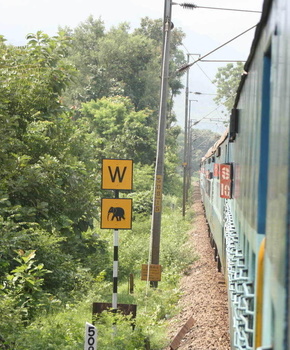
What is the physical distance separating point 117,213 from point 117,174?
0.66 meters

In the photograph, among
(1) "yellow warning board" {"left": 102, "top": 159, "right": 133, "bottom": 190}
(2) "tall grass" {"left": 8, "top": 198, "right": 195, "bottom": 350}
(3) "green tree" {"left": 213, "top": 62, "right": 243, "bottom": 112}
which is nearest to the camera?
(2) "tall grass" {"left": 8, "top": 198, "right": 195, "bottom": 350}

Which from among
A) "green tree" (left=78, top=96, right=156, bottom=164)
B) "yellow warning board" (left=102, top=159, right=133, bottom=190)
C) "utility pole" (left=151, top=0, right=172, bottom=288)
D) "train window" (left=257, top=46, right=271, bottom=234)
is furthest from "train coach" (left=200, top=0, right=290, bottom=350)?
"green tree" (left=78, top=96, right=156, bottom=164)

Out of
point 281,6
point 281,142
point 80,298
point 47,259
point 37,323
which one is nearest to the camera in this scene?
point 281,142

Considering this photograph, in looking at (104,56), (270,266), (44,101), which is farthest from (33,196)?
(104,56)

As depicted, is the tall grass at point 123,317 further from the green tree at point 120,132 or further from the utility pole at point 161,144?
the green tree at point 120,132

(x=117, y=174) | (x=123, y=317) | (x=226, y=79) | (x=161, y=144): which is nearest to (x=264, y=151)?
(x=123, y=317)

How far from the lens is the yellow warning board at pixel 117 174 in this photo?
9.38 metres

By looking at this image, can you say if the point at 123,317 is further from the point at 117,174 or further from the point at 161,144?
the point at 161,144

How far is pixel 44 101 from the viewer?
1103cm

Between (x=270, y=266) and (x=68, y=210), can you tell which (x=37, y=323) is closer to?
(x=68, y=210)

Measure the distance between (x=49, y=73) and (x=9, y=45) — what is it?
114 centimetres

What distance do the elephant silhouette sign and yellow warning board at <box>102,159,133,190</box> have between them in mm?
407

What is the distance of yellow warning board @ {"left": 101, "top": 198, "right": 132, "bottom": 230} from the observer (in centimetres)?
956

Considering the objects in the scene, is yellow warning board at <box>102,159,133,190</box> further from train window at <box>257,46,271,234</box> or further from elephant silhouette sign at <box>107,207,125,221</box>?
train window at <box>257,46,271,234</box>
